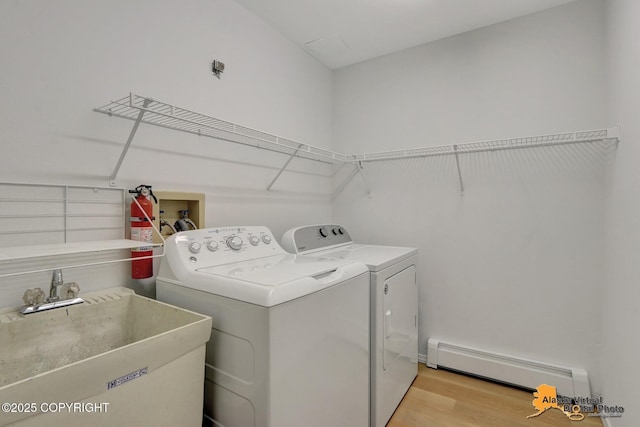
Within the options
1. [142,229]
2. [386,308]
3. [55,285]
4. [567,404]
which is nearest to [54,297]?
[55,285]

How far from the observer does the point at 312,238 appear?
79.5 inches

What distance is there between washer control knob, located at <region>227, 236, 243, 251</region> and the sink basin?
417 mm

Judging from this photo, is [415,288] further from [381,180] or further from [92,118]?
[92,118]

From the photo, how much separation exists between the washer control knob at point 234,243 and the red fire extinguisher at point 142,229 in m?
0.34

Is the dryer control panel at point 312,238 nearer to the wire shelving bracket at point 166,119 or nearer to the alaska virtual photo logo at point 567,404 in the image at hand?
the wire shelving bracket at point 166,119

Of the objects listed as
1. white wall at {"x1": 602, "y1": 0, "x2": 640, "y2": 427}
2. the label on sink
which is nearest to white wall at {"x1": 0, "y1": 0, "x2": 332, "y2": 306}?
the label on sink

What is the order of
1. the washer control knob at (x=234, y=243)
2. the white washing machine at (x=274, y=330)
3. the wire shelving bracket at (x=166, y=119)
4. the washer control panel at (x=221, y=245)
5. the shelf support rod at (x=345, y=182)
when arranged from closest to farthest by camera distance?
the white washing machine at (x=274, y=330)
the wire shelving bracket at (x=166, y=119)
the washer control panel at (x=221, y=245)
the washer control knob at (x=234, y=243)
the shelf support rod at (x=345, y=182)

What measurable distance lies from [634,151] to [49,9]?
2.46 meters

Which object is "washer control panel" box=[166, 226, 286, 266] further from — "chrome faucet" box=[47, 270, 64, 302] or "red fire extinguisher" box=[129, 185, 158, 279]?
"chrome faucet" box=[47, 270, 64, 302]

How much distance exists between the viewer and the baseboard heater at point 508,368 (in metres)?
1.85

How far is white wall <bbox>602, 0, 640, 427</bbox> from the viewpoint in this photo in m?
1.27

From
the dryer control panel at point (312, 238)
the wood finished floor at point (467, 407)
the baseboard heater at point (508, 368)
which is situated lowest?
the wood finished floor at point (467, 407)

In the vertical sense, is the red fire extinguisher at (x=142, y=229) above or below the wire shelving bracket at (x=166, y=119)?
below

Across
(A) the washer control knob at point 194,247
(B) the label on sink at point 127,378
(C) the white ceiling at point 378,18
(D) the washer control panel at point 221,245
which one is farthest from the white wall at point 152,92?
(B) the label on sink at point 127,378
